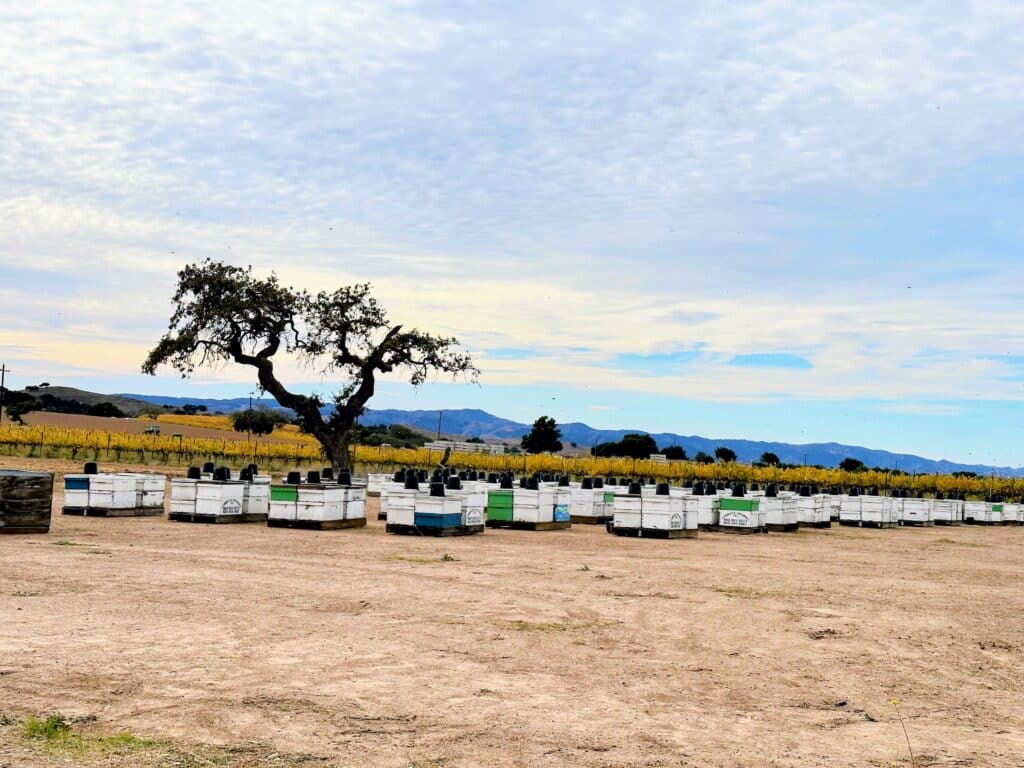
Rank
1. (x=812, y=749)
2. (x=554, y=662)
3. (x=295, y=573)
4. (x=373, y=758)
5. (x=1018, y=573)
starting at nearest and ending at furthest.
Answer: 1. (x=373, y=758)
2. (x=812, y=749)
3. (x=554, y=662)
4. (x=295, y=573)
5. (x=1018, y=573)

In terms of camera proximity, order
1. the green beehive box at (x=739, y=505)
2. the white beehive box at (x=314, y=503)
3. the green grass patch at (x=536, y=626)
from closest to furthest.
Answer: the green grass patch at (x=536, y=626), the white beehive box at (x=314, y=503), the green beehive box at (x=739, y=505)

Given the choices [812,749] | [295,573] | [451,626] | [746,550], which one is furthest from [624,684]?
[746,550]

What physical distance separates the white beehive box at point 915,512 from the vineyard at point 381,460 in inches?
860

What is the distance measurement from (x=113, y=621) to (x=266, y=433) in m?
115

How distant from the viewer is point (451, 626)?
1252 centimetres

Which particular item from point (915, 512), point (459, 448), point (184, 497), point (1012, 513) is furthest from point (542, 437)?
point (184, 497)

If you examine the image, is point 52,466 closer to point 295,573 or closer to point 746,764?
point 295,573

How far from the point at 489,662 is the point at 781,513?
2522cm

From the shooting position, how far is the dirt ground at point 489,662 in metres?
7.82

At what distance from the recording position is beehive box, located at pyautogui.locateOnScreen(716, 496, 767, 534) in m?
32.4

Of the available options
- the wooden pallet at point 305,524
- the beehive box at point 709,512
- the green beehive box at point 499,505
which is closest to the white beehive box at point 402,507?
the wooden pallet at point 305,524

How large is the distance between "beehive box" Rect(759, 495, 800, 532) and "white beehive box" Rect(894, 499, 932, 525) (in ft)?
39.5

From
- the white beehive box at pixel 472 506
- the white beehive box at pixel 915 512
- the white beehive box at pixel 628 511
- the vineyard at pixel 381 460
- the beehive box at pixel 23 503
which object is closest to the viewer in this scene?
the beehive box at pixel 23 503

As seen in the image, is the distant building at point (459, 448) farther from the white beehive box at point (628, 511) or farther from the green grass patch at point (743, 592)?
the green grass patch at point (743, 592)
